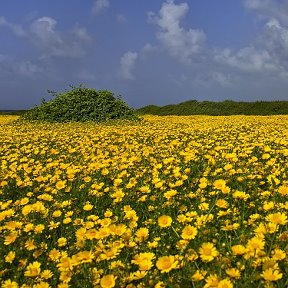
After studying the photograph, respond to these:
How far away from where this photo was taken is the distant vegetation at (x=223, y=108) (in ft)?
143

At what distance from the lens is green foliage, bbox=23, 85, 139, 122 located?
2812 centimetres

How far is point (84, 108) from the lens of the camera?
28.6 meters

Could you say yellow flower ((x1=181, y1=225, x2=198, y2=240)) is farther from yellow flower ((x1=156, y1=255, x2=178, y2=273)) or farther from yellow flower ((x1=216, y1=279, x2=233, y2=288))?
yellow flower ((x1=216, y1=279, x2=233, y2=288))

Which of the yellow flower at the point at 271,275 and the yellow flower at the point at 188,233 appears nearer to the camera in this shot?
the yellow flower at the point at 271,275

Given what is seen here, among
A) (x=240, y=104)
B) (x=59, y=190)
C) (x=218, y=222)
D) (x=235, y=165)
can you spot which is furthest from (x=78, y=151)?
(x=240, y=104)

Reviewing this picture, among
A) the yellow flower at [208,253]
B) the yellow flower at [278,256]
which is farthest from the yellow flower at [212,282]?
the yellow flower at [278,256]

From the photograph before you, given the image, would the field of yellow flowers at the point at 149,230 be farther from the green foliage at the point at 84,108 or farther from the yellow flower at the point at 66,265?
the green foliage at the point at 84,108

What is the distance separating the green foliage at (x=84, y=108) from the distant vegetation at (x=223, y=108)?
1702 cm

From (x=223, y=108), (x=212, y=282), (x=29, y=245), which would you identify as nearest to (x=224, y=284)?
(x=212, y=282)

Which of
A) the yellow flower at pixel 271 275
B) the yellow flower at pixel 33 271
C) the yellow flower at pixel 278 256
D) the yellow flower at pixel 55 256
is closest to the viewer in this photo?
the yellow flower at pixel 271 275

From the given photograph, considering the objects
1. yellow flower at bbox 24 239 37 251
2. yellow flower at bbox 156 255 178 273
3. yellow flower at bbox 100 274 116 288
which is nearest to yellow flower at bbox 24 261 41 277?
yellow flower at bbox 24 239 37 251

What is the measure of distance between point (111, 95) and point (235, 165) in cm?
2331

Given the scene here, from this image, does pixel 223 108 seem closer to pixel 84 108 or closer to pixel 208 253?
pixel 84 108

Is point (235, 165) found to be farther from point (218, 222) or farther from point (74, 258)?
point (74, 258)
